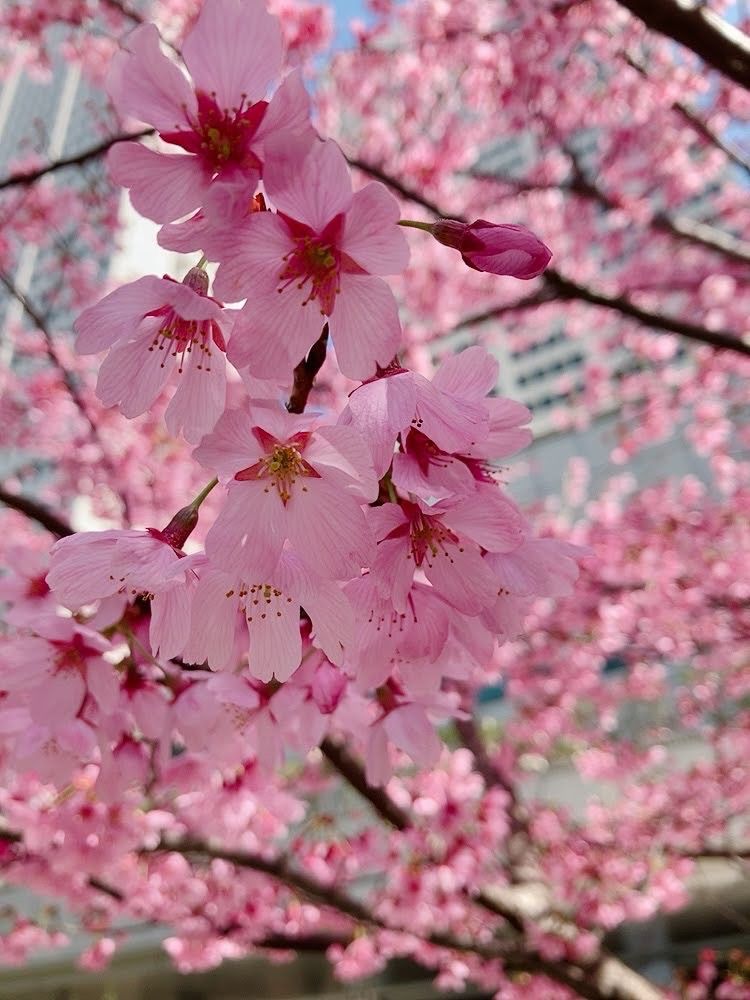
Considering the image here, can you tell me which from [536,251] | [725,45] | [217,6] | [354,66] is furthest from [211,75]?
[354,66]

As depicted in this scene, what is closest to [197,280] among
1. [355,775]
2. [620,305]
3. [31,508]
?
[31,508]

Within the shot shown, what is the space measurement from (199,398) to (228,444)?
12 cm

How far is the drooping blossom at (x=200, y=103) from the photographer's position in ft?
2.58

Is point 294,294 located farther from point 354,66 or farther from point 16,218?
point 354,66

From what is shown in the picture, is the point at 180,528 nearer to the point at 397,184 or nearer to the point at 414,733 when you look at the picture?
the point at 414,733

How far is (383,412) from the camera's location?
2.52 feet

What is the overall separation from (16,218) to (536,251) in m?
6.59

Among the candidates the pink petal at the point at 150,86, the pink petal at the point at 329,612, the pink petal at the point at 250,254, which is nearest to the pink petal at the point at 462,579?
the pink petal at the point at 329,612

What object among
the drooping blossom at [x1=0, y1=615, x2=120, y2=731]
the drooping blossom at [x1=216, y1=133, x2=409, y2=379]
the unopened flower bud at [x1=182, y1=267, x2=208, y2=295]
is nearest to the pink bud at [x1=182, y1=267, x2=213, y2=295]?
the unopened flower bud at [x1=182, y1=267, x2=208, y2=295]

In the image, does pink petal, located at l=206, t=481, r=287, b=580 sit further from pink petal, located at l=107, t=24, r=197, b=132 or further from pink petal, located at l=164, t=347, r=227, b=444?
pink petal, located at l=107, t=24, r=197, b=132

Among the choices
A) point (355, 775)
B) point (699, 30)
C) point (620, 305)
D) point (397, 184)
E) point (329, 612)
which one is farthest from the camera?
point (397, 184)

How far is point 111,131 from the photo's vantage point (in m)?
3.35

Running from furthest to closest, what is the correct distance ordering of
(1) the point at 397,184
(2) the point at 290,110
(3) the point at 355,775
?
(1) the point at 397,184 → (3) the point at 355,775 → (2) the point at 290,110

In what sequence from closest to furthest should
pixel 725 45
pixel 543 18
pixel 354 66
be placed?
pixel 725 45, pixel 543 18, pixel 354 66
